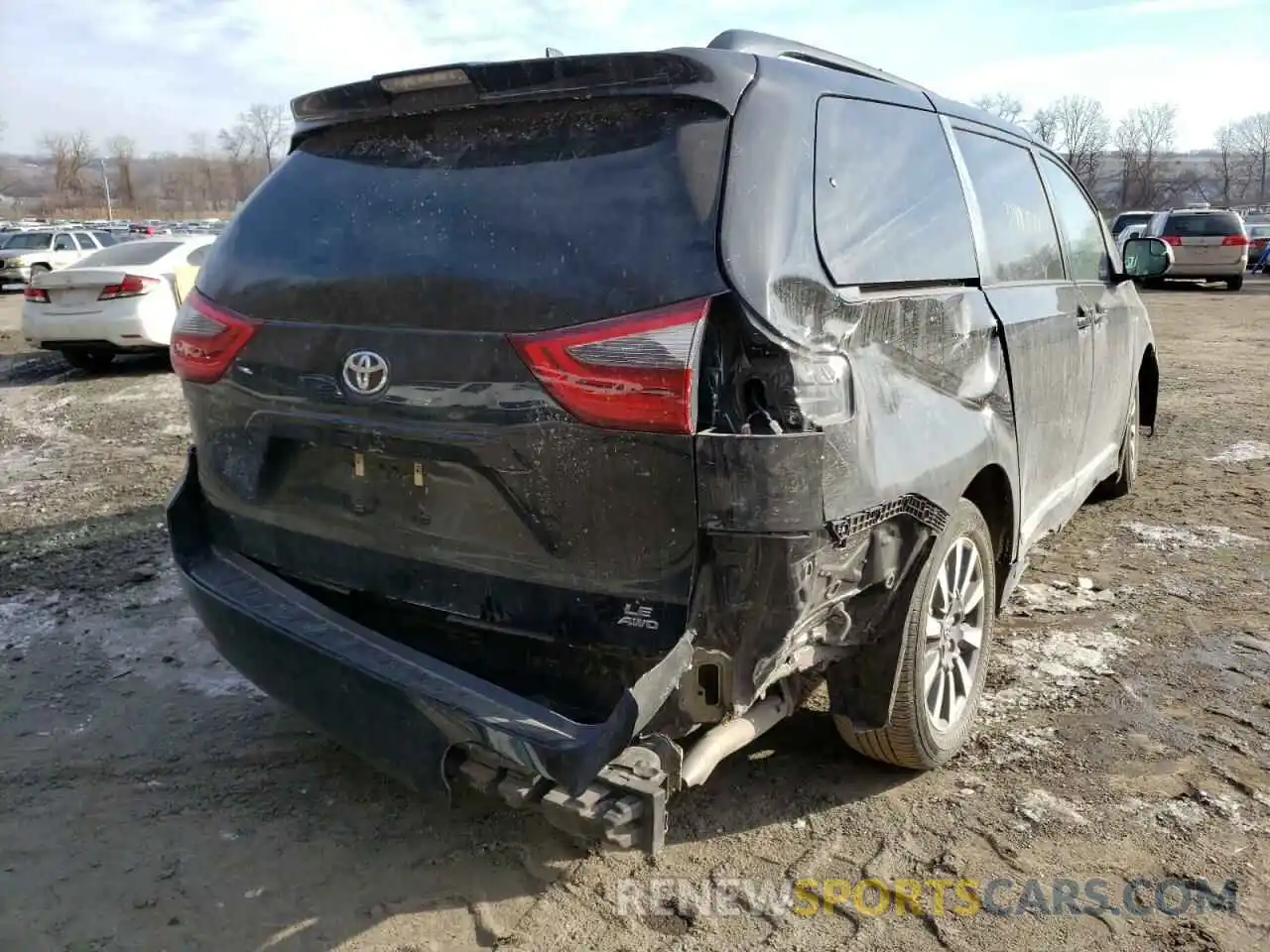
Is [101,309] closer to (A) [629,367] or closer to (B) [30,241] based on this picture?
(A) [629,367]

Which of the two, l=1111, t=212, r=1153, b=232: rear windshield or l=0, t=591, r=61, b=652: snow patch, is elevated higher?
l=1111, t=212, r=1153, b=232: rear windshield

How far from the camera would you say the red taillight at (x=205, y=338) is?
276 cm

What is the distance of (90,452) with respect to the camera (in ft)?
25.0

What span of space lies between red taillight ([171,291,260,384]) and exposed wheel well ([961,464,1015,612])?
6.97 feet

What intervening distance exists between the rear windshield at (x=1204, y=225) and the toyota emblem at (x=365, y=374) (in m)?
23.9

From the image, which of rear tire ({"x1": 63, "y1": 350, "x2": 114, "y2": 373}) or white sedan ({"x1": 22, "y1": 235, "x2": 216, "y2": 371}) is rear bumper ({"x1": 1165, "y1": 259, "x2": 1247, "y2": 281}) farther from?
rear tire ({"x1": 63, "y1": 350, "x2": 114, "y2": 373})

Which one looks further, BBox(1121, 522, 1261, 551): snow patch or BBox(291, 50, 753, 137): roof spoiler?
BBox(1121, 522, 1261, 551): snow patch

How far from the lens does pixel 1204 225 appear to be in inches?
882

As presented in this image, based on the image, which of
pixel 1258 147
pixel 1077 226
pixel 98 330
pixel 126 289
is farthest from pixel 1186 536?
pixel 1258 147

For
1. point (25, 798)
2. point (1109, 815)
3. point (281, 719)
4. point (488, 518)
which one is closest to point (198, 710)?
point (281, 719)

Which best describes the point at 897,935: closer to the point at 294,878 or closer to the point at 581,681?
the point at 581,681

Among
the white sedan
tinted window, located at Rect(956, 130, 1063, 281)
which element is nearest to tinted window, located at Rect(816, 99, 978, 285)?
tinted window, located at Rect(956, 130, 1063, 281)

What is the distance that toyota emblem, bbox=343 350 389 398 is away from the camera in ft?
8.04

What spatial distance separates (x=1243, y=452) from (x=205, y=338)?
23.5 ft
